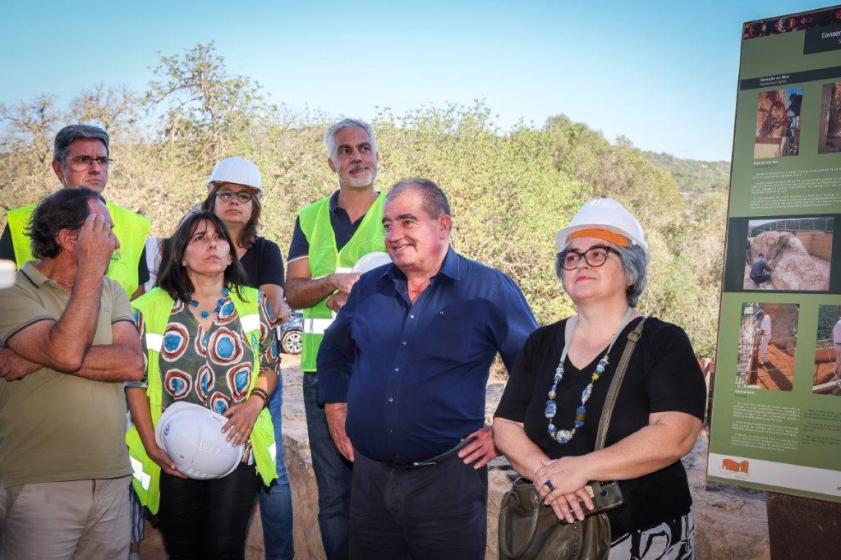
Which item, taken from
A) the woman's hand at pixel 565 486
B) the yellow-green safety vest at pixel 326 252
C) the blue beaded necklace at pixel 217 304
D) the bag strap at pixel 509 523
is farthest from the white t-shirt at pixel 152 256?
the woman's hand at pixel 565 486

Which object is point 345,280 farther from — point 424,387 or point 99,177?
point 99,177

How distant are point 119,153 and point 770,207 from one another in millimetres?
13842

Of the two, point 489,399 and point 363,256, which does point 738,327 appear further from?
point 489,399

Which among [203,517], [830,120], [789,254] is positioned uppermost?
[830,120]

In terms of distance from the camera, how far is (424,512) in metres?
2.94

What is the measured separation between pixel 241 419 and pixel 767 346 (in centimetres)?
217

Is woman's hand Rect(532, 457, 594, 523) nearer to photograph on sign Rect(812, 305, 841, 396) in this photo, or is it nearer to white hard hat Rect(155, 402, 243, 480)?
photograph on sign Rect(812, 305, 841, 396)

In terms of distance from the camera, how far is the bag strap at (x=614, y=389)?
93.7 inches

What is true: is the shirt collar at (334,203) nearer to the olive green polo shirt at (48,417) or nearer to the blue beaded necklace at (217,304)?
the blue beaded necklace at (217,304)

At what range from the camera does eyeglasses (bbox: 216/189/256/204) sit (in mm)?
4117

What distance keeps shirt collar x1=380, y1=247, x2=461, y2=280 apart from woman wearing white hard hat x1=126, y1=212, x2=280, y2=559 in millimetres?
721

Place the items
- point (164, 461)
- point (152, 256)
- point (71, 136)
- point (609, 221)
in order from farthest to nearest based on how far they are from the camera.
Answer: point (152, 256)
point (71, 136)
point (164, 461)
point (609, 221)

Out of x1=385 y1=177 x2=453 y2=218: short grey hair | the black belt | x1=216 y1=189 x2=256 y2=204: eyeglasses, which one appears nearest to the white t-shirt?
x1=216 y1=189 x2=256 y2=204: eyeglasses

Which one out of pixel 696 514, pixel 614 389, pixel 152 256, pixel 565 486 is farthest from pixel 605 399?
pixel 152 256
